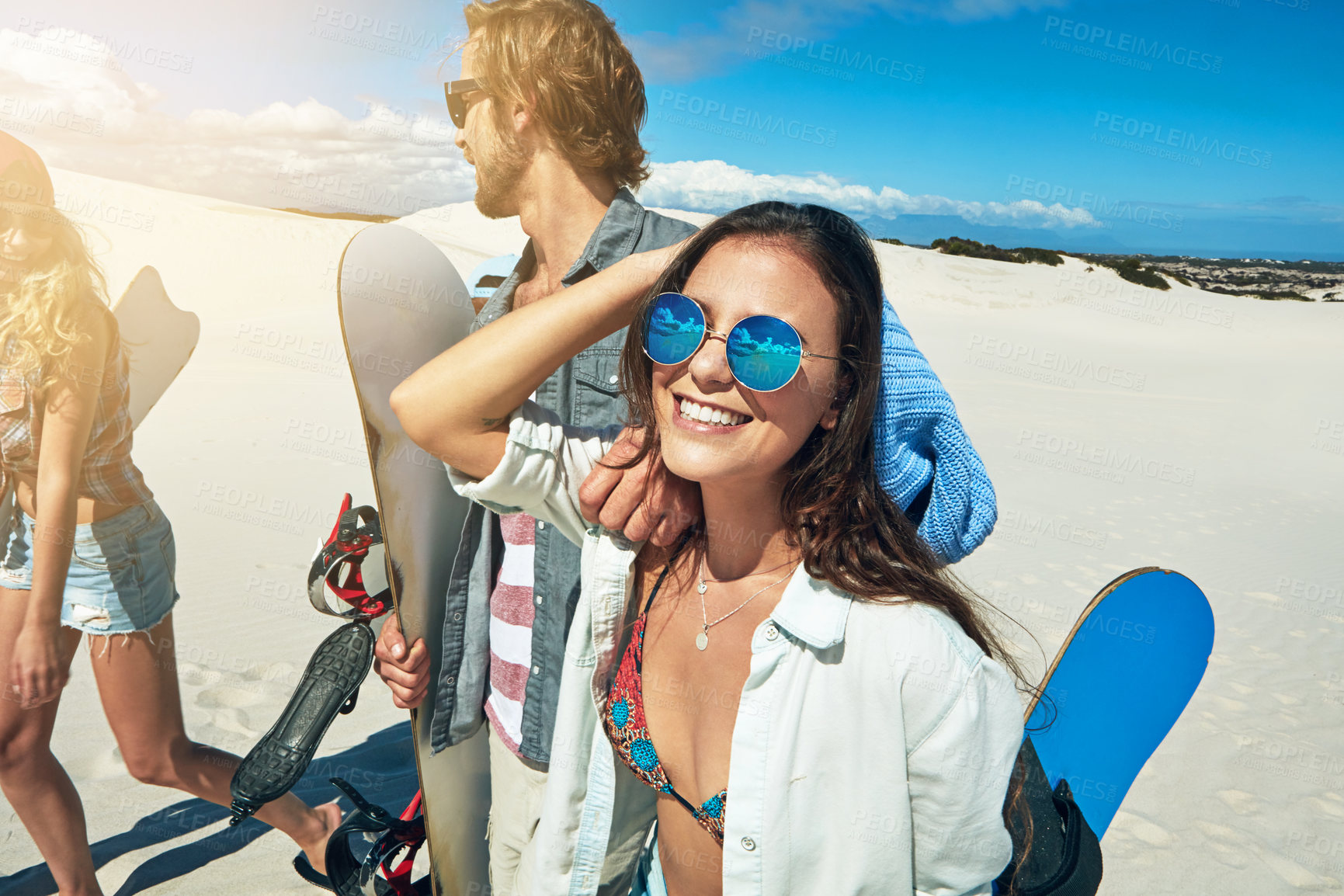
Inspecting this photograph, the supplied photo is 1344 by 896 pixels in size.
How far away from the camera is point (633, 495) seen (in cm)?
154

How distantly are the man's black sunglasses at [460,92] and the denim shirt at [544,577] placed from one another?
595 millimetres

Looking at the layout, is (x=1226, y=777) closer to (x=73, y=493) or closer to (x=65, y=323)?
(x=73, y=493)

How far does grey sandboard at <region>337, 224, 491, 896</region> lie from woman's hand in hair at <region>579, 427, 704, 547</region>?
0.64 metres

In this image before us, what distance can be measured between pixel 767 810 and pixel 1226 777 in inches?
148

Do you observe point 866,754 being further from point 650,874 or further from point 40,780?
point 40,780

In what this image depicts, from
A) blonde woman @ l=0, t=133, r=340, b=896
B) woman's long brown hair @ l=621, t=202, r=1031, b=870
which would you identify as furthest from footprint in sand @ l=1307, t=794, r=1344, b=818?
blonde woman @ l=0, t=133, r=340, b=896

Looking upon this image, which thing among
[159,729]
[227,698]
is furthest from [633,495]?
[227,698]

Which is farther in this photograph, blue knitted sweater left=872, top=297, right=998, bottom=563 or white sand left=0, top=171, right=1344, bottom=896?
white sand left=0, top=171, right=1344, bottom=896

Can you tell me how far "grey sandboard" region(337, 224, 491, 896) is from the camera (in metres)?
1.95

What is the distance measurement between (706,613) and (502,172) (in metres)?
1.58

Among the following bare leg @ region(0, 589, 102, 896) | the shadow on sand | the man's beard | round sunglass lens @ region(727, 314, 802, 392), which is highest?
the man's beard

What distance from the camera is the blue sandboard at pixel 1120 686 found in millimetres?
1896

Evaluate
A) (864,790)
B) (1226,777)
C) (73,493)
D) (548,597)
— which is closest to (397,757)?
(73,493)

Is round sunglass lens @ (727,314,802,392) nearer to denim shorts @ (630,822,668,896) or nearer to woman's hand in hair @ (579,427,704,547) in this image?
woman's hand in hair @ (579,427,704,547)
